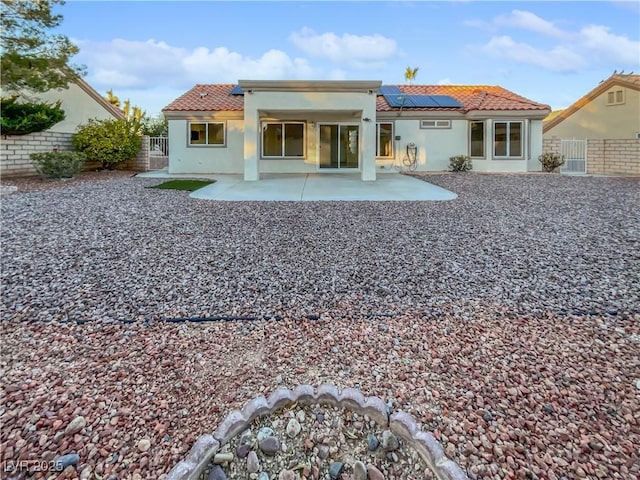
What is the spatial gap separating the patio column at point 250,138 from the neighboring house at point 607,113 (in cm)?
1806

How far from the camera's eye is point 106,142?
1745cm

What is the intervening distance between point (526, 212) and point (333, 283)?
6.09 meters

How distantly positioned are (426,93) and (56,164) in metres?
17.6

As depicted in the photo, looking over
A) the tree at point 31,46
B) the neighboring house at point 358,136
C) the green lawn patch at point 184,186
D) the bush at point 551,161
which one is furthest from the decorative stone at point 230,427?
the bush at point 551,161

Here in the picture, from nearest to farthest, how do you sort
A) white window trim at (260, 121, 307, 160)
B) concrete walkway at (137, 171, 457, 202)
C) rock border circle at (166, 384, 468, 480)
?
rock border circle at (166, 384, 468, 480) → concrete walkway at (137, 171, 457, 202) → white window trim at (260, 121, 307, 160)

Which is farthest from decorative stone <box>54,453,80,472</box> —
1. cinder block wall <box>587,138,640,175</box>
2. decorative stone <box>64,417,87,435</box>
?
cinder block wall <box>587,138,640,175</box>

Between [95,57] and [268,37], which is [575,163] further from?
[95,57]

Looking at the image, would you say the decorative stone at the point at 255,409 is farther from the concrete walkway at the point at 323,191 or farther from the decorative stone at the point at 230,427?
the concrete walkway at the point at 323,191

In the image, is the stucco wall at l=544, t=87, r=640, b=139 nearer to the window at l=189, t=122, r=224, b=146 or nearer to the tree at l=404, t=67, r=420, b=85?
the window at l=189, t=122, r=224, b=146

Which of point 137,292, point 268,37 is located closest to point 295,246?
point 137,292

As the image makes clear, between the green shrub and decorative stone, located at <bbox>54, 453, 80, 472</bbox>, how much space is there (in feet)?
53.8

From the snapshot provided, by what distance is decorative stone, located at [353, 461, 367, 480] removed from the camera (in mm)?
1993

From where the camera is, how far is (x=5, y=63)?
1288cm

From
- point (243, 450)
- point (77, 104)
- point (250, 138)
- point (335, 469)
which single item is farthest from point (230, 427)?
point (77, 104)
